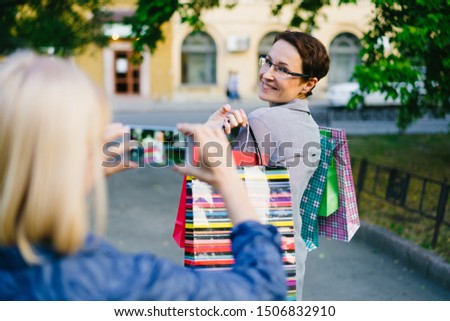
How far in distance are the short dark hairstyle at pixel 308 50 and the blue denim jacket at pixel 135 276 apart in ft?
4.22

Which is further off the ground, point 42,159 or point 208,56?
point 208,56

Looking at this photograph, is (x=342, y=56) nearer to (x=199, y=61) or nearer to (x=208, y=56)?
(x=208, y=56)

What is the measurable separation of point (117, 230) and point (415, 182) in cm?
436

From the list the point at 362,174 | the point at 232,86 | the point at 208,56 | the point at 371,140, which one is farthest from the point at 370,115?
the point at 208,56

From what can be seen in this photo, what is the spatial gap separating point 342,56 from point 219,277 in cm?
2794

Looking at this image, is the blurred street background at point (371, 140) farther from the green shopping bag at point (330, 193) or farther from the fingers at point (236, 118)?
→ the green shopping bag at point (330, 193)

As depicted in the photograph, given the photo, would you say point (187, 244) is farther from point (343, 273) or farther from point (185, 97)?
point (185, 97)

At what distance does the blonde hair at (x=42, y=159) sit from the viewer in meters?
1.02

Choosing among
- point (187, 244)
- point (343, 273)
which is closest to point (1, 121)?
point (187, 244)

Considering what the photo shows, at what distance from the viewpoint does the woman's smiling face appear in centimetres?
235

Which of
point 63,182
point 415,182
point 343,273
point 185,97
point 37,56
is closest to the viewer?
point 63,182

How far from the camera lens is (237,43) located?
26.4 metres

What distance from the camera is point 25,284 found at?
3.59 feet

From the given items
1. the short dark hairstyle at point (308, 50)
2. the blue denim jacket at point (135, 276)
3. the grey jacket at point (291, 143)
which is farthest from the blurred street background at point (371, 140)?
the short dark hairstyle at point (308, 50)
